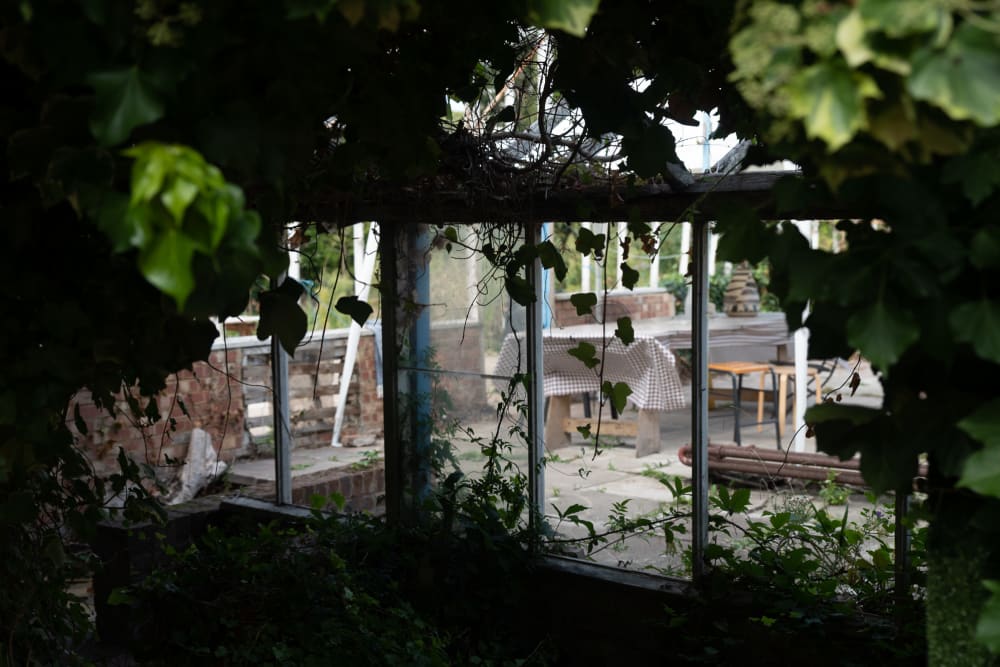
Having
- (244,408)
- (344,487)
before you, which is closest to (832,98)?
(344,487)

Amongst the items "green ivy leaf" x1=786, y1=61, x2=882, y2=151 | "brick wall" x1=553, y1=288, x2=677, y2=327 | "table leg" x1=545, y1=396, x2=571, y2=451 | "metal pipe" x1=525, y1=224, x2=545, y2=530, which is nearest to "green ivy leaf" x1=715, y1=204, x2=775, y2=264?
"green ivy leaf" x1=786, y1=61, x2=882, y2=151

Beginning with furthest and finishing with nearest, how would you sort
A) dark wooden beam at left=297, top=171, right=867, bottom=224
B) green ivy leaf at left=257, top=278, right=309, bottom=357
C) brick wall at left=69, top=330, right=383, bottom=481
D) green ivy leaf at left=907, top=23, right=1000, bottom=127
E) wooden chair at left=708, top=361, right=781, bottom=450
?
wooden chair at left=708, top=361, right=781, bottom=450 → brick wall at left=69, top=330, right=383, bottom=481 → dark wooden beam at left=297, top=171, right=867, bottom=224 → green ivy leaf at left=257, top=278, right=309, bottom=357 → green ivy leaf at left=907, top=23, right=1000, bottom=127

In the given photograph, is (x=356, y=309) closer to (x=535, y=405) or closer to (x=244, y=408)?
(x=535, y=405)

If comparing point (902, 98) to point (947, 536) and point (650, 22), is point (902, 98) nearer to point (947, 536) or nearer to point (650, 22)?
point (947, 536)

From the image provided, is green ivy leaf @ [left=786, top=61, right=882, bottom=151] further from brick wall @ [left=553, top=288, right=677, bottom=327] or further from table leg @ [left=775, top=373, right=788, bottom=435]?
brick wall @ [left=553, top=288, right=677, bottom=327]

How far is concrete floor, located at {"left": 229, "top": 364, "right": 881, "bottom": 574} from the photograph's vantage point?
4492mm

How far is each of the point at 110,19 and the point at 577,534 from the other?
3481 millimetres

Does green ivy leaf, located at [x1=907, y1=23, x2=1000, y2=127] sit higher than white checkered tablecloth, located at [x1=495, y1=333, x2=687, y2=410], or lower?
higher

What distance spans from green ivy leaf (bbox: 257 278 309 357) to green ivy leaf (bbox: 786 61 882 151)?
1.16 m

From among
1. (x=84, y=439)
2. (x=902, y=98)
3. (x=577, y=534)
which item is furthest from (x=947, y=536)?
(x=84, y=439)

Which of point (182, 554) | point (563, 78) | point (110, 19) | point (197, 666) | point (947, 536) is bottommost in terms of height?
point (197, 666)

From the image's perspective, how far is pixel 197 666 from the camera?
4105 millimetres

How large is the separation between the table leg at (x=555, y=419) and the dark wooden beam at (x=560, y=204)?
2200 mm

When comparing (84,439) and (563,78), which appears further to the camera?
(84,439)
